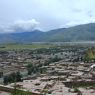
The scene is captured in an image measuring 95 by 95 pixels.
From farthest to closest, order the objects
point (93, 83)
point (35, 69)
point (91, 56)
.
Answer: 1. point (91, 56)
2. point (35, 69)
3. point (93, 83)

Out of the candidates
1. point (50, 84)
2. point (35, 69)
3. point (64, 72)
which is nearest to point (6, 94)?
point (50, 84)

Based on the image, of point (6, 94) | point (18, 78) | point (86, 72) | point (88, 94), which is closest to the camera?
point (6, 94)

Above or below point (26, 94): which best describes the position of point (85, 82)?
below

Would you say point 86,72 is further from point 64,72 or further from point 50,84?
point 50,84

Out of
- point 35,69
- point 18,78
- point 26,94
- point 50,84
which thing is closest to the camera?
point 26,94

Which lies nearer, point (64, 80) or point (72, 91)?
point (72, 91)

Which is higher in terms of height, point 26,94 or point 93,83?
point 26,94

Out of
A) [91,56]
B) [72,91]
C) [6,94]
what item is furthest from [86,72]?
[6,94]

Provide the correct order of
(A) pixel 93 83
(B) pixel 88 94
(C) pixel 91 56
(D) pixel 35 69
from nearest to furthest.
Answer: (B) pixel 88 94 → (A) pixel 93 83 → (D) pixel 35 69 → (C) pixel 91 56

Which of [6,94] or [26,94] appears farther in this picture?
[6,94]

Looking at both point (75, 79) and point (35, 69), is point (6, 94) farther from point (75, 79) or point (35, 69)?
point (35, 69)
